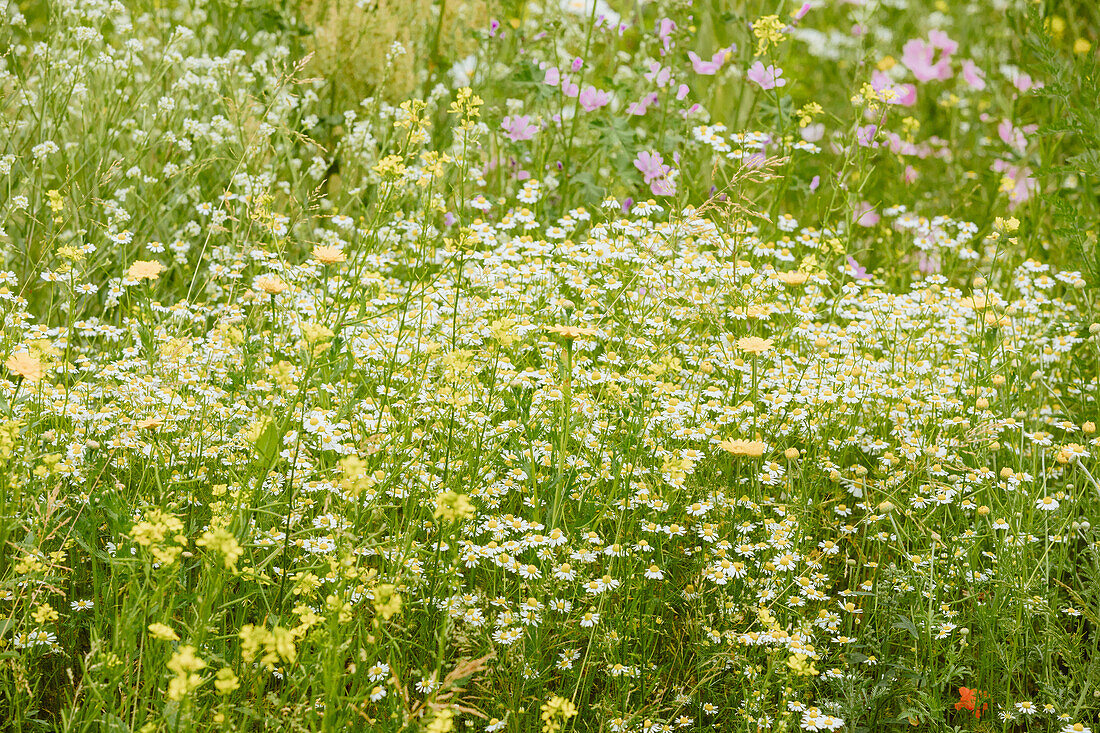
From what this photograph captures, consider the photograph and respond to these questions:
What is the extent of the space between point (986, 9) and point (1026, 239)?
301cm

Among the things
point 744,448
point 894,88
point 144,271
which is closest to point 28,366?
point 144,271

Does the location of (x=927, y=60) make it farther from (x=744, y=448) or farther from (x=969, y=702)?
(x=969, y=702)

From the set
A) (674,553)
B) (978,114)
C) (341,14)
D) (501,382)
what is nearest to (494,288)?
(501,382)

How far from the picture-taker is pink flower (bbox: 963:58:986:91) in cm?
508

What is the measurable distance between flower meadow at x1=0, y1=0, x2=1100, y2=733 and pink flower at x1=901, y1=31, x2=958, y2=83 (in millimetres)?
1842

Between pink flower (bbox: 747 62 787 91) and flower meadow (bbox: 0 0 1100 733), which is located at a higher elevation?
pink flower (bbox: 747 62 787 91)

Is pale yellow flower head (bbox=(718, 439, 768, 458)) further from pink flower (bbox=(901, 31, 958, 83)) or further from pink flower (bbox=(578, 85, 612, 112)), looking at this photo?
pink flower (bbox=(901, 31, 958, 83))

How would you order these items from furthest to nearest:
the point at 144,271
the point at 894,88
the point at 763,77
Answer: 1. the point at 894,88
2. the point at 763,77
3. the point at 144,271

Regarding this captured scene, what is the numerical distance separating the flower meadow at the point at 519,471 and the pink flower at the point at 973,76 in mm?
1888

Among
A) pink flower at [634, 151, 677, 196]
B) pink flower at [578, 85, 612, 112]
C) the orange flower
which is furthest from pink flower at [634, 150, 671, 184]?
the orange flower

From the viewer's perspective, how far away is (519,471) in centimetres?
216

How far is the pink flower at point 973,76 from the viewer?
5078 millimetres

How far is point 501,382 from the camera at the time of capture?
2.38 meters

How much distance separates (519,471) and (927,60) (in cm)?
393
